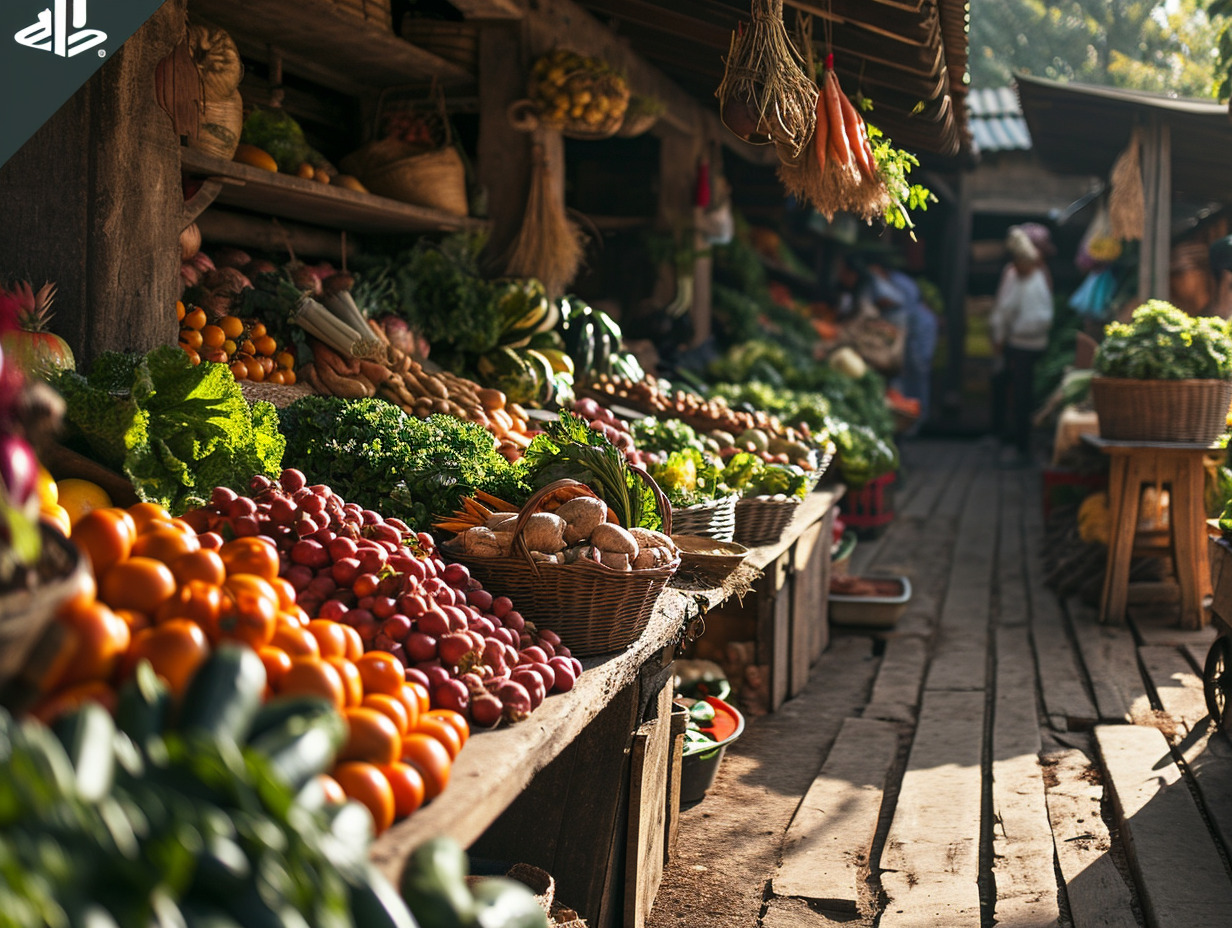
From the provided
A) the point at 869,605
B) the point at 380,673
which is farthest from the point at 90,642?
the point at 869,605

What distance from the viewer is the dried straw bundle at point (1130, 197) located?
8586 millimetres

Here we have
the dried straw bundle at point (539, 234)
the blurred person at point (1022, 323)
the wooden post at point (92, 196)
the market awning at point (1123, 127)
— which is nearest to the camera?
the wooden post at point (92, 196)

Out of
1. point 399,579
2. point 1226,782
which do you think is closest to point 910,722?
point 1226,782

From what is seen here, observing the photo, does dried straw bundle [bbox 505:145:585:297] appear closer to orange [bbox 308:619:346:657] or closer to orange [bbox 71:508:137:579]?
orange [bbox 308:619:346:657]

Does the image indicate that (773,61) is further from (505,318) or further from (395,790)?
(395,790)

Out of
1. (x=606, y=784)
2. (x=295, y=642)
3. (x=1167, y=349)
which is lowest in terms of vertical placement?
(x=606, y=784)

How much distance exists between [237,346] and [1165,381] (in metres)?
4.64

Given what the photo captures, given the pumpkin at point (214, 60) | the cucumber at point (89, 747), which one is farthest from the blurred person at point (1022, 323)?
the cucumber at point (89, 747)

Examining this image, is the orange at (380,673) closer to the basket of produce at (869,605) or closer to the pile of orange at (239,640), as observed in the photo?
the pile of orange at (239,640)

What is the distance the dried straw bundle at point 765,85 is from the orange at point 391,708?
8.04 feet

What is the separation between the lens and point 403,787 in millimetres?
1599

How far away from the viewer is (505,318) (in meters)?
5.23

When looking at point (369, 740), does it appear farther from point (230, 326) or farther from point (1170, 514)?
point (1170, 514)

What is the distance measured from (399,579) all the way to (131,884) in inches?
45.5
